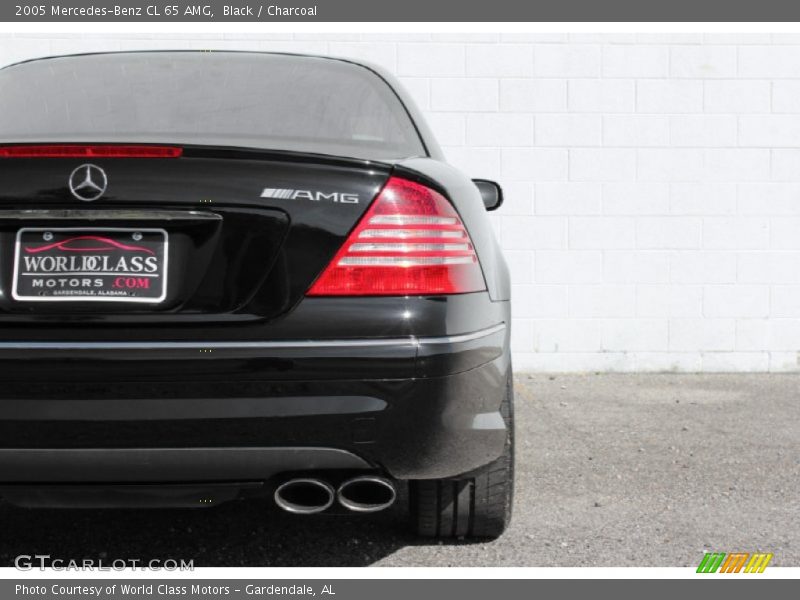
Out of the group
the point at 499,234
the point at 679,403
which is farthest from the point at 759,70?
the point at 679,403

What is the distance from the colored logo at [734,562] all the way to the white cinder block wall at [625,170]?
444 cm

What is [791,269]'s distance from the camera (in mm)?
7887

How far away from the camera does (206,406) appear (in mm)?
2494

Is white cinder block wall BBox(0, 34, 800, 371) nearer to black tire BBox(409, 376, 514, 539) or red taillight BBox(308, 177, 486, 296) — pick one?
black tire BBox(409, 376, 514, 539)

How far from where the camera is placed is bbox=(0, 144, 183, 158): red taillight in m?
2.55

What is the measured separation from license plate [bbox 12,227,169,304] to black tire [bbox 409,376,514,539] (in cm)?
114

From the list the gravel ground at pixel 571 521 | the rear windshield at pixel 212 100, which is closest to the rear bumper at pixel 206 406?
the rear windshield at pixel 212 100

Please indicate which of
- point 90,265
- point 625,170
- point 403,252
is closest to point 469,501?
point 403,252

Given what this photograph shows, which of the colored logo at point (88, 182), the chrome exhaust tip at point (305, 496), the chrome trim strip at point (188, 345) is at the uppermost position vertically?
the colored logo at point (88, 182)

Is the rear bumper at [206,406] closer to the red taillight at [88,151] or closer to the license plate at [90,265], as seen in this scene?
the license plate at [90,265]

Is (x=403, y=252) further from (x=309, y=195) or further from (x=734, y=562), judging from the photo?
(x=734, y=562)

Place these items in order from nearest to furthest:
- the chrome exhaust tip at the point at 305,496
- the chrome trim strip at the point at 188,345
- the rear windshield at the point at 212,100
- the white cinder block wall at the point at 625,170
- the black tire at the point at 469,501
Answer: the chrome trim strip at the point at 188,345
the chrome exhaust tip at the point at 305,496
the rear windshield at the point at 212,100
the black tire at the point at 469,501
the white cinder block wall at the point at 625,170

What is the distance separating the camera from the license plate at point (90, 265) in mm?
2496

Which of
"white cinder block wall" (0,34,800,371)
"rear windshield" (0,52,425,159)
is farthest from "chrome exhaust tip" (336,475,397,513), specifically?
"white cinder block wall" (0,34,800,371)
